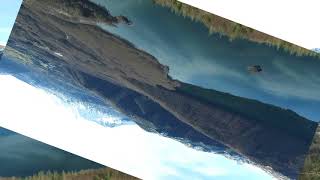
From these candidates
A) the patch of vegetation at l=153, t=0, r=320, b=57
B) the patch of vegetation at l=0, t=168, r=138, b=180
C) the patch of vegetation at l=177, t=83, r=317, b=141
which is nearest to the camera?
the patch of vegetation at l=153, t=0, r=320, b=57

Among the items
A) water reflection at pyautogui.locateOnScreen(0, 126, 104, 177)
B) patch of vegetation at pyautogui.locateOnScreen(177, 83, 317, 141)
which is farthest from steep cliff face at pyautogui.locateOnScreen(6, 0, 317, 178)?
water reflection at pyautogui.locateOnScreen(0, 126, 104, 177)

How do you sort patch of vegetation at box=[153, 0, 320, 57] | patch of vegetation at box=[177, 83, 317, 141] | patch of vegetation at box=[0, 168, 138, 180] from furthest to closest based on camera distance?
patch of vegetation at box=[0, 168, 138, 180] → patch of vegetation at box=[177, 83, 317, 141] → patch of vegetation at box=[153, 0, 320, 57]

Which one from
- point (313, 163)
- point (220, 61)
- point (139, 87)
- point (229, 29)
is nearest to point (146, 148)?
point (139, 87)

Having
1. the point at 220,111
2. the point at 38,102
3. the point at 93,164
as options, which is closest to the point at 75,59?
the point at 38,102

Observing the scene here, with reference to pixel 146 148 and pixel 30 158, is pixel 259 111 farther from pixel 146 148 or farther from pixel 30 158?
pixel 30 158

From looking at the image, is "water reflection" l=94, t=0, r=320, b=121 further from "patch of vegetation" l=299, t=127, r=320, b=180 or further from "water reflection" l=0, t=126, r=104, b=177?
"water reflection" l=0, t=126, r=104, b=177

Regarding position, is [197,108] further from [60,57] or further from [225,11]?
[60,57]

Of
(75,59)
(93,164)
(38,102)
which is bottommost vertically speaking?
(93,164)
